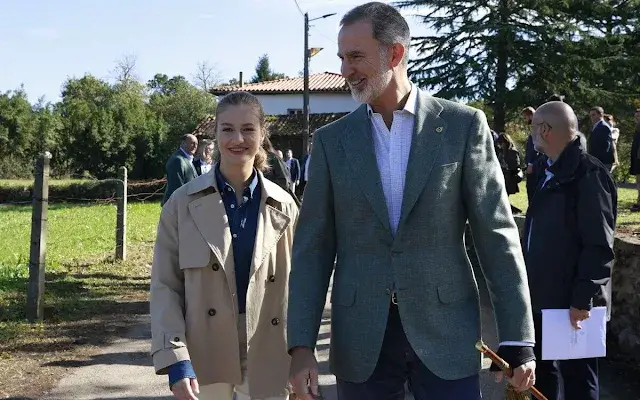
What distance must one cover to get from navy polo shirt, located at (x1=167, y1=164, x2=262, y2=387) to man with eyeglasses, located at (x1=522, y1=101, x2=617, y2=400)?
1694 mm

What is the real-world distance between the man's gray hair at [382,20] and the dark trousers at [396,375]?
932mm

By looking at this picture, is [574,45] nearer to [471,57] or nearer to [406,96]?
[471,57]

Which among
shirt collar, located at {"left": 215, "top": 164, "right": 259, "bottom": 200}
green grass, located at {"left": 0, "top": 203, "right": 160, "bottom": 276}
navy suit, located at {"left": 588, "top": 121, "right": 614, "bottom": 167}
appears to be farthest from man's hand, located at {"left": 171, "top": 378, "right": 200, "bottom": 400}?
navy suit, located at {"left": 588, "top": 121, "right": 614, "bottom": 167}

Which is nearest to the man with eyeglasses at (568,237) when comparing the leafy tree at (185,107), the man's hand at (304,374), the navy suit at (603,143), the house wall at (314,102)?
the man's hand at (304,374)

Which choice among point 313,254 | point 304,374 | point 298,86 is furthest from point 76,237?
point 298,86

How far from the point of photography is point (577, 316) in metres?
3.69

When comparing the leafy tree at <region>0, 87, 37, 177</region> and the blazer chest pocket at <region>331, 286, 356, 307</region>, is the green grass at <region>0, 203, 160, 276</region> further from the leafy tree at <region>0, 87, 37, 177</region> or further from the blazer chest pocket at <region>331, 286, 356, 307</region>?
the leafy tree at <region>0, 87, 37, 177</region>

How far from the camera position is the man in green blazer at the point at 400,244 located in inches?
96.7

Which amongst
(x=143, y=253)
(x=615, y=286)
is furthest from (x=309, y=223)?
(x=143, y=253)

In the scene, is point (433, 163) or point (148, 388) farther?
point (148, 388)

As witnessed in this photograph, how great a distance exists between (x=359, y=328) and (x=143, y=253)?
10.8 m

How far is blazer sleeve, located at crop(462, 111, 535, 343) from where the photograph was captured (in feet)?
7.90

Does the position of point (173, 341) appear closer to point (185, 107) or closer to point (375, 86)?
point (375, 86)

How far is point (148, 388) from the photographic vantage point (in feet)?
18.0
